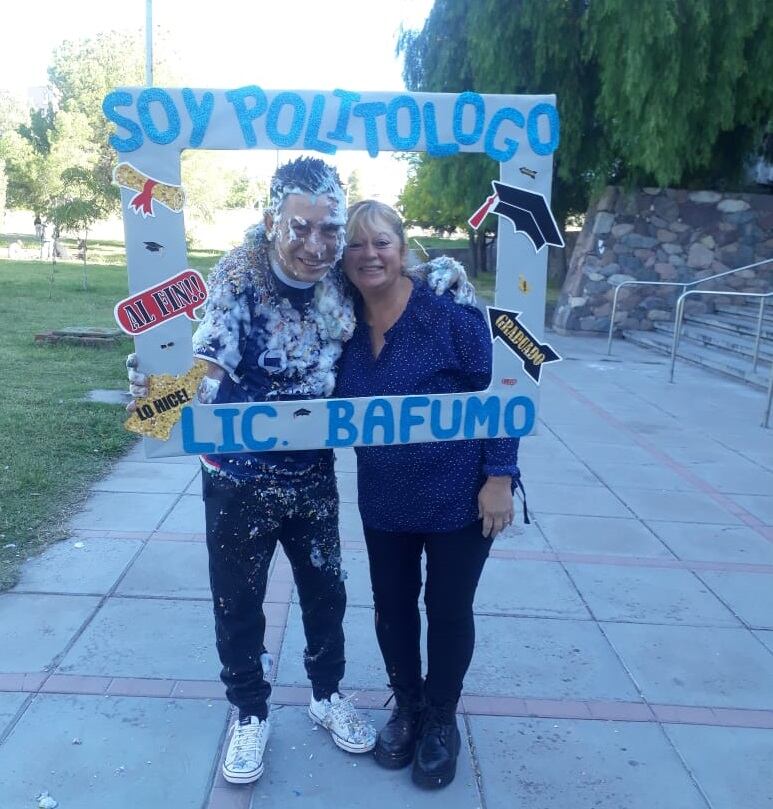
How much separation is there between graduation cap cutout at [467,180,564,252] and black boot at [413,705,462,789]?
1474mm

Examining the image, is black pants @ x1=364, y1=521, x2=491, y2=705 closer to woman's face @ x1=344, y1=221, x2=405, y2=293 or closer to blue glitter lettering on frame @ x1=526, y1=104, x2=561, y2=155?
woman's face @ x1=344, y1=221, x2=405, y2=293

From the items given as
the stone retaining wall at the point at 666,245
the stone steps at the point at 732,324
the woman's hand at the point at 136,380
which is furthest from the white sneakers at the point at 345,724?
the stone retaining wall at the point at 666,245

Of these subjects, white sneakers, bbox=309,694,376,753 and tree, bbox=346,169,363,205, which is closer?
tree, bbox=346,169,363,205

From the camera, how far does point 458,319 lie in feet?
7.80

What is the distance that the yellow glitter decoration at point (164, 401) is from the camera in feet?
7.20

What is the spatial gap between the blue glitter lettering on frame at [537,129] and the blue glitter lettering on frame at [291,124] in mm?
604

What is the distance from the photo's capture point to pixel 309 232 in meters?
2.21

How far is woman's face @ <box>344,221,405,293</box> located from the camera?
229cm

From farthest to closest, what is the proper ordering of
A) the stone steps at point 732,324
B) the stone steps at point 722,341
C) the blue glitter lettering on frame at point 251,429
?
the stone steps at point 732,324 < the stone steps at point 722,341 < the blue glitter lettering on frame at point 251,429

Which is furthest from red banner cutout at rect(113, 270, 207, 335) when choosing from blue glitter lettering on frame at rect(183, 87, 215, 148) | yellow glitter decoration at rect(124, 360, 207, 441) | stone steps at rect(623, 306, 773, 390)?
stone steps at rect(623, 306, 773, 390)

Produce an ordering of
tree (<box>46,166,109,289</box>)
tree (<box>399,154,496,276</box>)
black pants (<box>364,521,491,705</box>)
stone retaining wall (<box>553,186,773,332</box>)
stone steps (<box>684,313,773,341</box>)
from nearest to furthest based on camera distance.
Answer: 1. black pants (<box>364,521,491,705</box>)
2. stone steps (<box>684,313,773,341</box>)
3. tree (<box>399,154,496,276</box>)
4. stone retaining wall (<box>553,186,773,332</box>)
5. tree (<box>46,166,109,289</box>)

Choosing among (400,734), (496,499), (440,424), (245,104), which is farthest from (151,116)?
(400,734)

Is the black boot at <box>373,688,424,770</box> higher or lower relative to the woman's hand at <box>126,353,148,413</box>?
lower

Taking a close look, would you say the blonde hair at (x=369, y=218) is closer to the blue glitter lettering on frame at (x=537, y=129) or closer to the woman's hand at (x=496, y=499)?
the blue glitter lettering on frame at (x=537, y=129)
